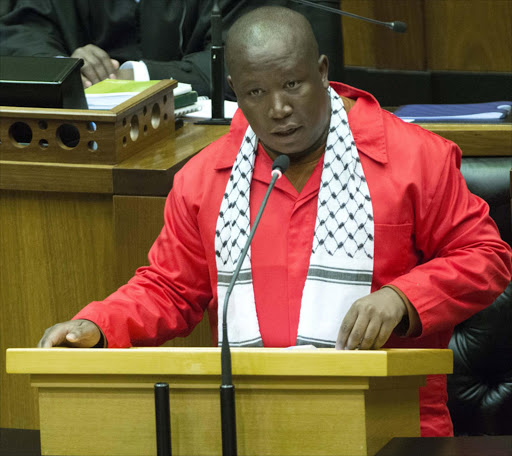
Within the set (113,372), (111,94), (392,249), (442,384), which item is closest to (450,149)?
(392,249)

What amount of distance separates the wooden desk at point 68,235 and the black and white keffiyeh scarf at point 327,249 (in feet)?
1.31

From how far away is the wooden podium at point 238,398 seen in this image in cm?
129

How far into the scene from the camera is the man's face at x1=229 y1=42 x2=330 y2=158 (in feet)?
5.54

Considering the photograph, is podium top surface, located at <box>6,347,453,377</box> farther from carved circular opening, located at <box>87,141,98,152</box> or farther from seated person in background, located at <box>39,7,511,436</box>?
carved circular opening, located at <box>87,141,98,152</box>

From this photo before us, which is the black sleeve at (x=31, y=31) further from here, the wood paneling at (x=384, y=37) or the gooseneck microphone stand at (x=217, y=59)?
the wood paneling at (x=384, y=37)

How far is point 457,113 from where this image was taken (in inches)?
97.4

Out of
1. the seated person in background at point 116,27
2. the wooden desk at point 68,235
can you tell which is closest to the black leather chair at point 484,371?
the wooden desk at point 68,235

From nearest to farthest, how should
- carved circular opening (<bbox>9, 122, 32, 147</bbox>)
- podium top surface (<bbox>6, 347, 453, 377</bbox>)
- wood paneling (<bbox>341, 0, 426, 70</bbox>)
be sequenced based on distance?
podium top surface (<bbox>6, 347, 453, 377</bbox>), carved circular opening (<bbox>9, 122, 32, 147</bbox>), wood paneling (<bbox>341, 0, 426, 70</bbox>)

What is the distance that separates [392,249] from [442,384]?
254 mm

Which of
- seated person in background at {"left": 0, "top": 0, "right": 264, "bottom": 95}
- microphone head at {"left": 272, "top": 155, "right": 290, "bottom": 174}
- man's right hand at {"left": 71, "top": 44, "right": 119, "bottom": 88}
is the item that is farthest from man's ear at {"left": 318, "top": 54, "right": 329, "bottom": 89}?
seated person in background at {"left": 0, "top": 0, "right": 264, "bottom": 95}

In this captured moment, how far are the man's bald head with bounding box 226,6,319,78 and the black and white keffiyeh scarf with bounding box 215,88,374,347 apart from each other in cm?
19

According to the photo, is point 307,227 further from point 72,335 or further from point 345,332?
point 72,335

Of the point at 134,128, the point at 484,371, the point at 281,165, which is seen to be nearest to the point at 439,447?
the point at 281,165

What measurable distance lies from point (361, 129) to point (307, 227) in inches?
8.2
